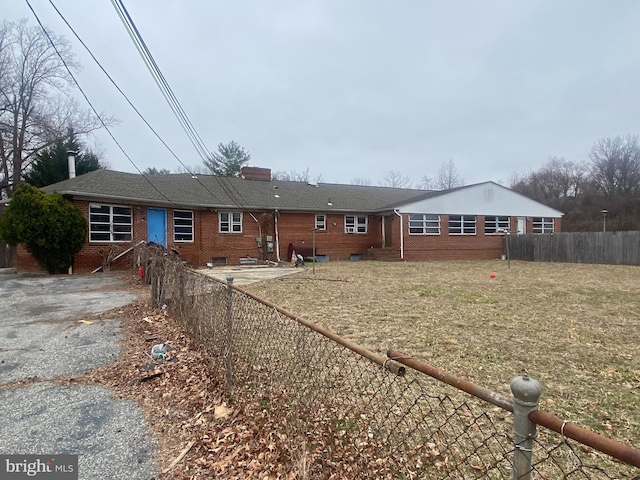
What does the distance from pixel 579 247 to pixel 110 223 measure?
2379 cm

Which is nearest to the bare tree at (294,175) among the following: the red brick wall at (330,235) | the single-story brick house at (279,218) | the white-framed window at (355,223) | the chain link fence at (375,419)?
the single-story brick house at (279,218)

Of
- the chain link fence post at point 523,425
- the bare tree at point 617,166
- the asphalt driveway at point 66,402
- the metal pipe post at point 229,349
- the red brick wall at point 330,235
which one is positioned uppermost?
the bare tree at point 617,166

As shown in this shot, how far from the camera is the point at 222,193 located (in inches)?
797

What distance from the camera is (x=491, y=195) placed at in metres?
22.8

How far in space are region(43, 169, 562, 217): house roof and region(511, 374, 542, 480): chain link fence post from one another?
1660 centimetres

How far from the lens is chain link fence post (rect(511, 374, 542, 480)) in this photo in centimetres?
106

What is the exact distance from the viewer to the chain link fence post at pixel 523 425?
106 cm

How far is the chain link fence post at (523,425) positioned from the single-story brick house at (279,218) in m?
16.6

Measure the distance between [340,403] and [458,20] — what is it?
482 inches

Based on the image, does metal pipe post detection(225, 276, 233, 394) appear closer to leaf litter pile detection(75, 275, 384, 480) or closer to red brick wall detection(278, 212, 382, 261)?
leaf litter pile detection(75, 275, 384, 480)

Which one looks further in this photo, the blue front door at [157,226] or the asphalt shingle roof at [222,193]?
the blue front door at [157,226]

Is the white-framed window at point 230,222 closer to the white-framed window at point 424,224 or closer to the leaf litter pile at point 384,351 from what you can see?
Result: the white-framed window at point 424,224

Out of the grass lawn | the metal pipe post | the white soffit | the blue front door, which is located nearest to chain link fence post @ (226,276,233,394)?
the metal pipe post

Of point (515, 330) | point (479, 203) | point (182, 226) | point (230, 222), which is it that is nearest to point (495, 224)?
point (479, 203)
